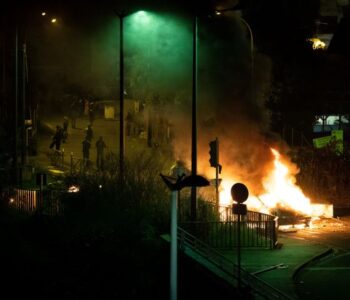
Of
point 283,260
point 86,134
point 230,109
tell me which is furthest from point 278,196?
point 86,134

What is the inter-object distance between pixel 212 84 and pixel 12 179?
1017cm

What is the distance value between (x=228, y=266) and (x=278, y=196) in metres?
11.7

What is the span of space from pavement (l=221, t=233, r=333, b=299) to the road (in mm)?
182

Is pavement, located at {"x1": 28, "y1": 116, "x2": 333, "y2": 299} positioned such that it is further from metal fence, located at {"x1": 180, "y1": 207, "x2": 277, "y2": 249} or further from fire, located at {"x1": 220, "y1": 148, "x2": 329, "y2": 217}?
fire, located at {"x1": 220, "y1": 148, "x2": 329, "y2": 217}

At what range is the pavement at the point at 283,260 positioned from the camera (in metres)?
16.2

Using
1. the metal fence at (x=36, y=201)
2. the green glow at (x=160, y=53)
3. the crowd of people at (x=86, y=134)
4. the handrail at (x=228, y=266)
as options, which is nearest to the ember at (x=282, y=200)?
the crowd of people at (x=86, y=134)

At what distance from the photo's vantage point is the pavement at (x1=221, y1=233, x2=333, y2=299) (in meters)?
16.2

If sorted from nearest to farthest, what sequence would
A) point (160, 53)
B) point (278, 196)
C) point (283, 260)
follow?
point (283, 260), point (278, 196), point (160, 53)

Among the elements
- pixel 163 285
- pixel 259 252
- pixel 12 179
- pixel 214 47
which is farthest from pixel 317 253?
pixel 214 47

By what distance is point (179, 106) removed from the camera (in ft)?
101

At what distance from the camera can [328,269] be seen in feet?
58.9

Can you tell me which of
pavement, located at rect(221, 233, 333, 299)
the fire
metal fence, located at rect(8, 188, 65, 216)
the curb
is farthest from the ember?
metal fence, located at rect(8, 188, 65, 216)

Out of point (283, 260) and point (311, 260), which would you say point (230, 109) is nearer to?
point (311, 260)

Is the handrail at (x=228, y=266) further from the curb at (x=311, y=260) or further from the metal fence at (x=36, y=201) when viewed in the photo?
the metal fence at (x=36, y=201)
